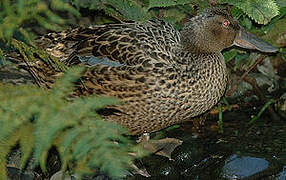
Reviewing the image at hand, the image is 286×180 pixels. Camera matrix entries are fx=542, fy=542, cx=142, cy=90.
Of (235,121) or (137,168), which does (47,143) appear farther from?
(235,121)

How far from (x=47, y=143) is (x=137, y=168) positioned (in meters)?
2.74

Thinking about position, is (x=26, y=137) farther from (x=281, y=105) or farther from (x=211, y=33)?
(x=281, y=105)

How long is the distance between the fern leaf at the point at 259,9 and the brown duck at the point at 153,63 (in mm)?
272

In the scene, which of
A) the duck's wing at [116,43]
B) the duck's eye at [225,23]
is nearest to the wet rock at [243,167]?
the duck's wing at [116,43]

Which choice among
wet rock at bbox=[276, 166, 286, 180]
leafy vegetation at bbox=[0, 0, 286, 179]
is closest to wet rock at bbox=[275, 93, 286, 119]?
wet rock at bbox=[276, 166, 286, 180]

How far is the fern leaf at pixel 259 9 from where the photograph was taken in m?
5.06

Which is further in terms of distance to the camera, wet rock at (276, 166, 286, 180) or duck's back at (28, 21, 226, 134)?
duck's back at (28, 21, 226, 134)

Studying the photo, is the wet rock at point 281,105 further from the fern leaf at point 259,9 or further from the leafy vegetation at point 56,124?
the leafy vegetation at point 56,124

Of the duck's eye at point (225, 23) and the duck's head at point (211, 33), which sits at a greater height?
the duck's eye at point (225, 23)

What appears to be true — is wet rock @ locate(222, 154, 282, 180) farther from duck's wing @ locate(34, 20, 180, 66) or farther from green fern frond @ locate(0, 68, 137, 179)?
green fern frond @ locate(0, 68, 137, 179)

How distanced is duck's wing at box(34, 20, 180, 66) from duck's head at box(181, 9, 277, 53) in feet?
0.46

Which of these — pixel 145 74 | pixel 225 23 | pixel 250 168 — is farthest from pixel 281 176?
pixel 225 23

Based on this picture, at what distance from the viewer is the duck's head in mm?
5352

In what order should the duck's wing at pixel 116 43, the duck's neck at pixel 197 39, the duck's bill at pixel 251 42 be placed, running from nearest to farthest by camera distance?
the duck's wing at pixel 116 43 < the duck's neck at pixel 197 39 < the duck's bill at pixel 251 42
